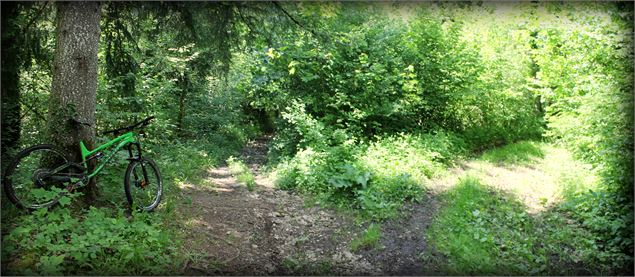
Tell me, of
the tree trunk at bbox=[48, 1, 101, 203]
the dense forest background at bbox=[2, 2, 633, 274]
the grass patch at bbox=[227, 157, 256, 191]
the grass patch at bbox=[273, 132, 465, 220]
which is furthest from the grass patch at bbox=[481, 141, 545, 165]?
the tree trunk at bbox=[48, 1, 101, 203]

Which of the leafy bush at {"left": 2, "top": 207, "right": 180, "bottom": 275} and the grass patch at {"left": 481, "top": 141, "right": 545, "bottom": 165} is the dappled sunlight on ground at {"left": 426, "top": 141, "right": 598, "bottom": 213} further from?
the leafy bush at {"left": 2, "top": 207, "right": 180, "bottom": 275}

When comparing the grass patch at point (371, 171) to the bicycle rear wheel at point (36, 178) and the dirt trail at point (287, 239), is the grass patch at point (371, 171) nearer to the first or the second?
the dirt trail at point (287, 239)

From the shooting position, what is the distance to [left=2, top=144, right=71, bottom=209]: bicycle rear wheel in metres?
3.80

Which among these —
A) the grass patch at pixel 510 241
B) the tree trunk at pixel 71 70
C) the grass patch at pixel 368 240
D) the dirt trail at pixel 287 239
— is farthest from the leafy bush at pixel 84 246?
the grass patch at pixel 510 241

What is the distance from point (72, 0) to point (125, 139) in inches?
66.7

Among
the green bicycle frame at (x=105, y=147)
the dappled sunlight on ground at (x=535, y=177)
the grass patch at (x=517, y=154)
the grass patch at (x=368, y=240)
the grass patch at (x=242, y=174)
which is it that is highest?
the green bicycle frame at (x=105, y=147)

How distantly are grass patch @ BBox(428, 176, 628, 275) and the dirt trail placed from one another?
0.34 meters

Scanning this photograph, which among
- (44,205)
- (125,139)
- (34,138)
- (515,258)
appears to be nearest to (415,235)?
(515,258)

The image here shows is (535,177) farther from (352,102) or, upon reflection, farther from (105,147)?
(105,147)

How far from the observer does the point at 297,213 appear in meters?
6.23

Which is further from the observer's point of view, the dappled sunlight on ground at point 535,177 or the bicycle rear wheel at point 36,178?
the dappled sunlight on ground at point 535,177

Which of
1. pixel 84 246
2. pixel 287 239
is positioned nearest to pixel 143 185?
pixel 84 246

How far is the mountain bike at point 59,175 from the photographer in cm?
387

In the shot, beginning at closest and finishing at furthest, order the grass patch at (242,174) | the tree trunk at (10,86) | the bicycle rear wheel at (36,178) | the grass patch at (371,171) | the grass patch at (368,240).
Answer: the bicycle rear wheel at (36,178) < the tree trunk at (10,86) < the grass patch at (368,240) < the grass patch at (371,171) < the grass patch at (242,174)
